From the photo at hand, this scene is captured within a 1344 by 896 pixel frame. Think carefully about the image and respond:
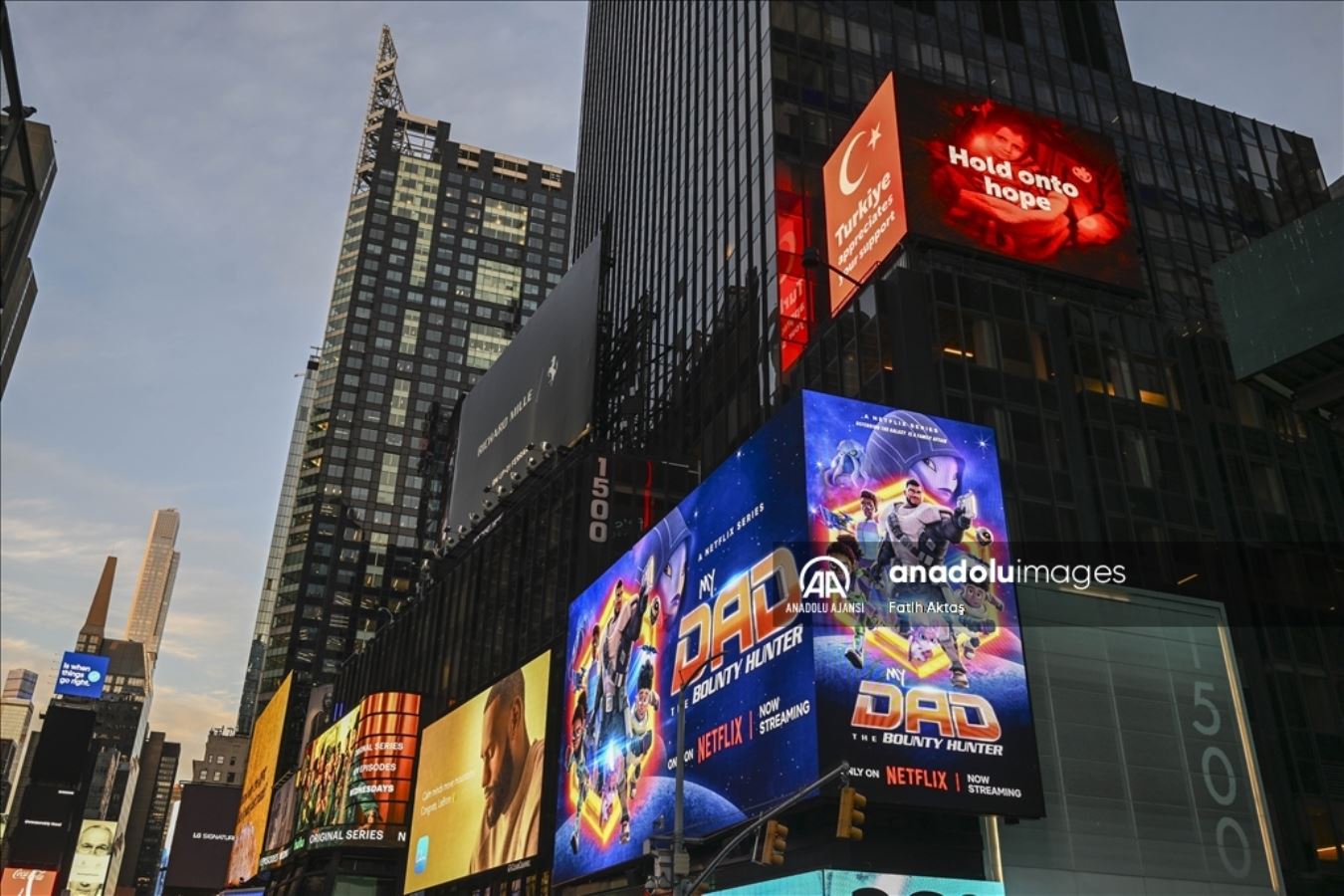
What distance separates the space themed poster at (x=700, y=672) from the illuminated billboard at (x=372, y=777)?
24915 mm

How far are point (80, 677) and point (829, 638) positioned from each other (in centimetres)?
18096

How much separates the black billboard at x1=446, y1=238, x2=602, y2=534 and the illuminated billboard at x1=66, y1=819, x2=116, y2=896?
120146 mm

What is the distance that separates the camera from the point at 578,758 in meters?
48.0

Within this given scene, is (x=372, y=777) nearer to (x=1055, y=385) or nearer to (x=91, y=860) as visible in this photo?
(x=1055, y=385)

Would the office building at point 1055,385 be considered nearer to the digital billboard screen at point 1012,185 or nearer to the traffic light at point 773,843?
the digital billboard screen at point 1012,185

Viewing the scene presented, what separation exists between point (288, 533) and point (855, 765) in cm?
17919

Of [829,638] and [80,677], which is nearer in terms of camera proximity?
[829,638]

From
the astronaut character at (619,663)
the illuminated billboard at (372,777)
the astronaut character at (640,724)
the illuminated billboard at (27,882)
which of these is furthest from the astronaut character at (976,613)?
the illuminated billboard at (27,882)

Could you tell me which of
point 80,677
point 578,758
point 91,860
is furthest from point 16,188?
point 80,677

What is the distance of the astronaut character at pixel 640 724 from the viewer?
41.5 metres

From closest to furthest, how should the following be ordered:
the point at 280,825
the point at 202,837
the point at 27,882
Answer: the point at 280,825 < the point at 27,882 < the point at 202,837

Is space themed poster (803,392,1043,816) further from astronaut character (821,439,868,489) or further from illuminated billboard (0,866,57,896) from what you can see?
illuminated billboard (0,866,57,896)

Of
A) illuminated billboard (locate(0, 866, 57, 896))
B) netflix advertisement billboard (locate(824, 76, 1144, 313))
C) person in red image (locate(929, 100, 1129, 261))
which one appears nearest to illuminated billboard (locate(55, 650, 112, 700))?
illuminated billboard (locate(0, 866, 57, 896))

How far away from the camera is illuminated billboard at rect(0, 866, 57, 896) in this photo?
413 ft
